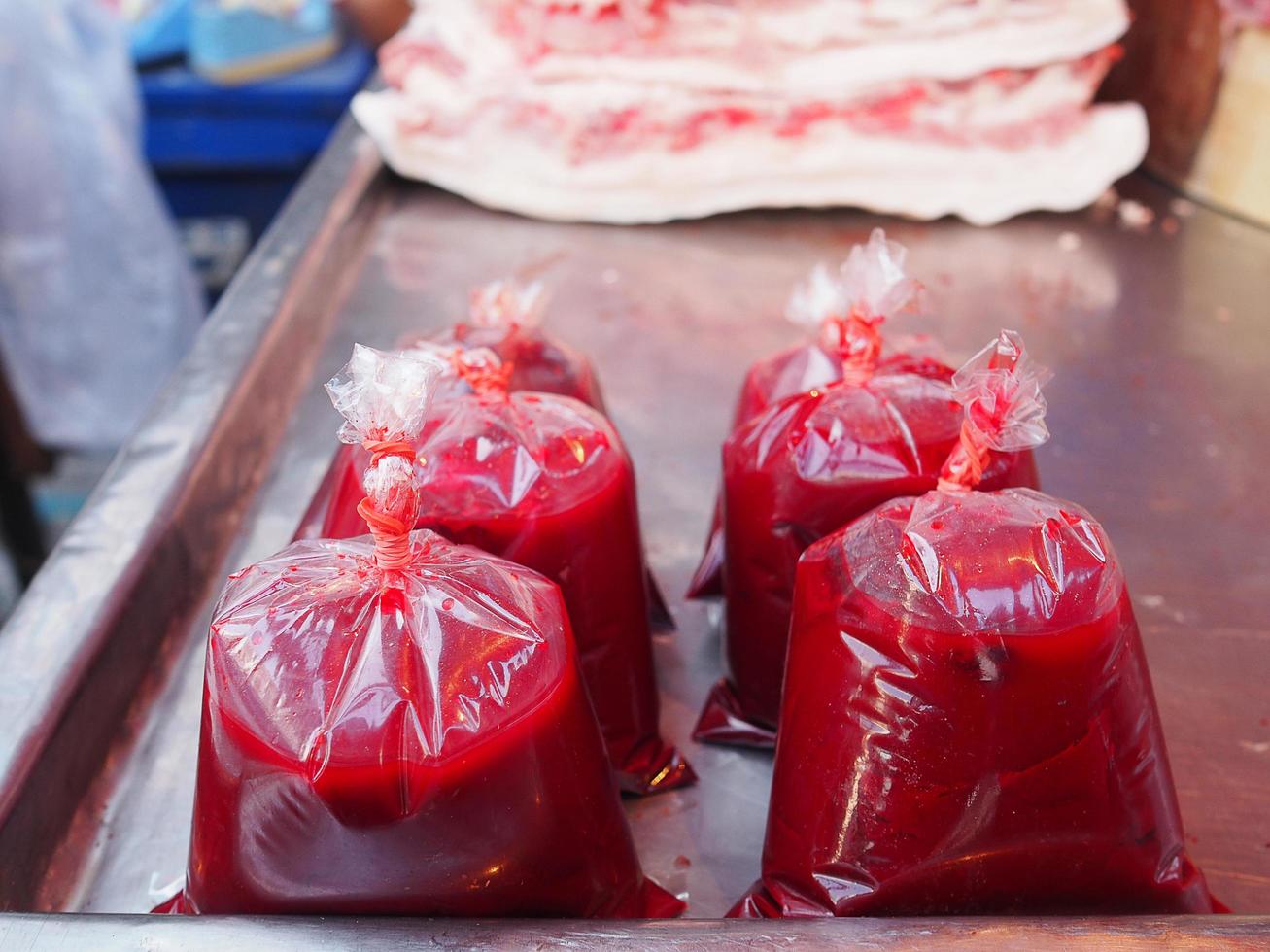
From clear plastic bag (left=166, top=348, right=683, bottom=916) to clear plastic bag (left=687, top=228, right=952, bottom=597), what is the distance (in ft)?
1.49

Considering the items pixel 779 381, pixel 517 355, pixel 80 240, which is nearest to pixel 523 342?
pixel 517 355

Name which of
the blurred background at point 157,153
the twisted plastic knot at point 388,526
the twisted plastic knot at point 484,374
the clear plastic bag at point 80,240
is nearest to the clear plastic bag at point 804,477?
the twisted plastic knot at point 484,374

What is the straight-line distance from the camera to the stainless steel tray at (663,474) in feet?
3.07

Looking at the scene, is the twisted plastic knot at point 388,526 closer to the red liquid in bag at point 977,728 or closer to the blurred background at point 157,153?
the red liquid in bag at point 977,728

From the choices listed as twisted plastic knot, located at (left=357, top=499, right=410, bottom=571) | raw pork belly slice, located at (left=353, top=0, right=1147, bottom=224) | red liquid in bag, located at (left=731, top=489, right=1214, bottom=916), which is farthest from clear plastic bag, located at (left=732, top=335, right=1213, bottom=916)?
raw pork belly slice, located at (left=353, top=0, right=1147, bottom=224)

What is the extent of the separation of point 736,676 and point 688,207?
1395 millimetres

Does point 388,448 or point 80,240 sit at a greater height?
point 388,448

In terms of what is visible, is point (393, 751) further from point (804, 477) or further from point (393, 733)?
point (804, 477)

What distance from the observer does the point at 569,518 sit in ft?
3.02

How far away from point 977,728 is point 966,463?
0.69ft

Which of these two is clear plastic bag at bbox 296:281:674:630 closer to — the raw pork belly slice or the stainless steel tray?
the stainless steel tray

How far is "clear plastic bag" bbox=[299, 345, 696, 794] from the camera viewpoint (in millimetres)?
917

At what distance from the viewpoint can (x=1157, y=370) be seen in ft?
5.82

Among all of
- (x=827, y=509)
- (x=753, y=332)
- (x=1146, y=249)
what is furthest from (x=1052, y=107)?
(x=827, y=509)
